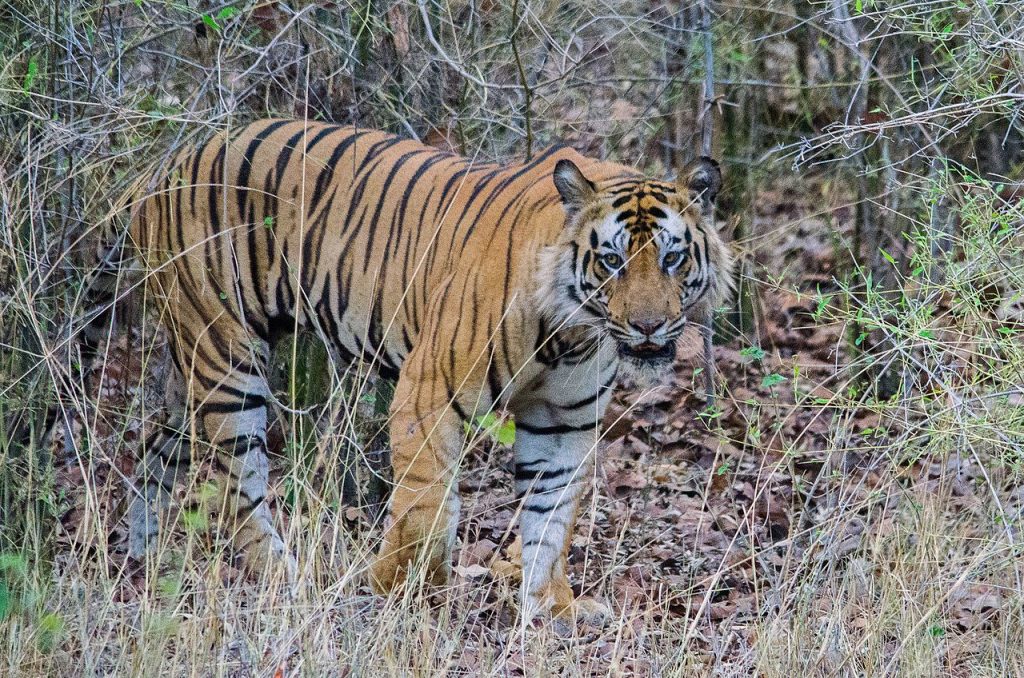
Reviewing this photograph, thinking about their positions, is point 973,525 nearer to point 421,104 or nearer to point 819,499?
point 819,499

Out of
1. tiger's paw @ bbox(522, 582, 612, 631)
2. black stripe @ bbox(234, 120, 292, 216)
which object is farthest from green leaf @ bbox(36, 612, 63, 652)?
black stripe @ bbox(234, 120, 292, 216)

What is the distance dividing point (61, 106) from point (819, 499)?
125 inches

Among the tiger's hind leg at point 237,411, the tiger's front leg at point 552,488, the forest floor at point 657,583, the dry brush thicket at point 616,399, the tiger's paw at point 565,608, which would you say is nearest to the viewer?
the forest floor at point 657,583

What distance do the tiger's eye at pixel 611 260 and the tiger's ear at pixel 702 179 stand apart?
36 centimetres

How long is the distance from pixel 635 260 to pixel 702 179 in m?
0.40

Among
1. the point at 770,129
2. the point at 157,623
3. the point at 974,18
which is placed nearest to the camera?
the point at 157,623

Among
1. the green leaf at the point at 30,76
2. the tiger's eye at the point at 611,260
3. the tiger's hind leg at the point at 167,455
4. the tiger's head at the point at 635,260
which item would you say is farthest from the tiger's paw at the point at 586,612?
the green leaf at the point at 30,76

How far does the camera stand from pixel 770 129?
23.3 feet

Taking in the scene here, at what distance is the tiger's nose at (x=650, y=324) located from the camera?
4047 millimetres

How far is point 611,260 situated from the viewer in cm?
420

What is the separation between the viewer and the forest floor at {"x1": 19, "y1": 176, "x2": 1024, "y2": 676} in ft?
10.9

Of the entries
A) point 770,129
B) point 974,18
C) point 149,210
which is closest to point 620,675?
point 974,18

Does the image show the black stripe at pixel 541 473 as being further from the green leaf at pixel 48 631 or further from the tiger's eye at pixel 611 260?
the green leaf at pixel 48 631

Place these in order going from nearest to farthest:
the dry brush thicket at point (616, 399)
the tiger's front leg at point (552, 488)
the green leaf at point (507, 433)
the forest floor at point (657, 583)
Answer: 1. the forest floor at point (657, 583)
2. the dry brush thicket at point (616, 399)
3. the tiger's front leg at point (552, 488)
4. the green leaf at point (507, 433)
